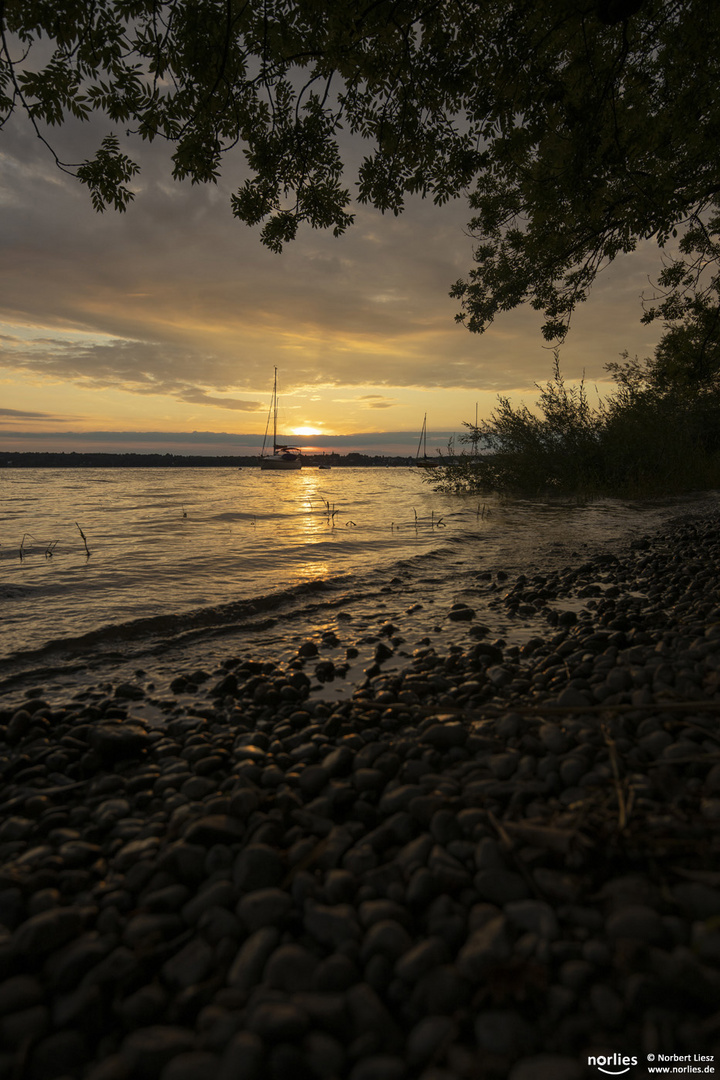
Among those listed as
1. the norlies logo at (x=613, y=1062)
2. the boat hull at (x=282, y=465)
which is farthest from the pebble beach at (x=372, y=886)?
the boat hull at (x=282, y=465)

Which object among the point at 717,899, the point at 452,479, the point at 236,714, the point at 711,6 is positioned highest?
the point at 711,6

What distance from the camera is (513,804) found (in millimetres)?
2504

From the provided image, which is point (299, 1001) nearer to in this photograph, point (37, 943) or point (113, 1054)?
point (113, 1054)

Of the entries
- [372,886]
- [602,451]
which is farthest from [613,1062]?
[602,451]

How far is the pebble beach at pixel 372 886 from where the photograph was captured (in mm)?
1509

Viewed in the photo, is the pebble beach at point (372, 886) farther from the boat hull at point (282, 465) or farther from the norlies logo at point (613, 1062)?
the boat hull at point (282, 465)

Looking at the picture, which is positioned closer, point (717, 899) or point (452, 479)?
point (717, 899)

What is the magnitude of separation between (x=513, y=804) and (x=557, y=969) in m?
0.85

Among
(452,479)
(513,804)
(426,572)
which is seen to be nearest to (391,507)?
(452,479)

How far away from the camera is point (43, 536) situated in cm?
1372

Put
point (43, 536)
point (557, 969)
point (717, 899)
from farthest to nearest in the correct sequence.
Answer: point (43, 536), point (717, 899), point (557, 969)

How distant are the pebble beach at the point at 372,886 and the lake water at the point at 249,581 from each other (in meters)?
1.51

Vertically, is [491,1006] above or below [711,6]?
below

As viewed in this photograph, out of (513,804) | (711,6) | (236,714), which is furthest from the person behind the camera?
(711,6)
